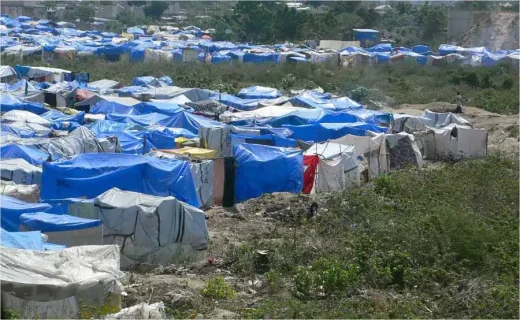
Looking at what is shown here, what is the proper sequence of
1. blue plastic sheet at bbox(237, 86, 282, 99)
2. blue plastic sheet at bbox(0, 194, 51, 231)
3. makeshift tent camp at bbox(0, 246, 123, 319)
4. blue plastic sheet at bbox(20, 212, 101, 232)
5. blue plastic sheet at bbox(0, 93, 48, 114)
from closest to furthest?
makeshift tent camp at bbox(0, 246, 123, 319), blue plastic sheet at bbox(20, 212, 101, 232), blue plastic sheet at bbox(0, 194, 51, 231), blue plastic sheet at bbox(0, 93, 48, 114), blue plastic sheet at bbox(237, 86, 282, 99)

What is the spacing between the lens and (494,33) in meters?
50.8

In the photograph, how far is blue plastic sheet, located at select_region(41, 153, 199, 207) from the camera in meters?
12.8

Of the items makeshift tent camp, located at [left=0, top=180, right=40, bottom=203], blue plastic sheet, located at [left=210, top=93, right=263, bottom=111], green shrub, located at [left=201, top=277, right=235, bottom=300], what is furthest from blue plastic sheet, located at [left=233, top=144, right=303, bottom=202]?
blue plastic sheet, located at [left=210, top=93, right=263, bottom=111]

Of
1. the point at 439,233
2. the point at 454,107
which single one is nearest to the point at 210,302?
the point at 439,233

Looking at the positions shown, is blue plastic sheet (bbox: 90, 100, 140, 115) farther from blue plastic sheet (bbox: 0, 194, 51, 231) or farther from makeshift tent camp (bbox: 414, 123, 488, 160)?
blue plastic sheet (bbox: 0, 194, 51, 231)

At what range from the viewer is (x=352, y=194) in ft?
43.7

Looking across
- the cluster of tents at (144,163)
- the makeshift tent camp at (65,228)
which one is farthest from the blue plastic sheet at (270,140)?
the makeshift tent camp at (65,228)

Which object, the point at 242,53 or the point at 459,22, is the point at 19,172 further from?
the point at 459,22

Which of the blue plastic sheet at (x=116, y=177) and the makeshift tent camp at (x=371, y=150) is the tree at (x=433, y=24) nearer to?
the makeshift tent camp at (x=371, y=150)

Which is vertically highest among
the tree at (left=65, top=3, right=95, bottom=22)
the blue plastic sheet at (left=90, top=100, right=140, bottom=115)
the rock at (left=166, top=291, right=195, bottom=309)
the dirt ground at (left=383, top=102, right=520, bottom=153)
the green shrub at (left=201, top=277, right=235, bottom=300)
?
the rock at (left=166, top=291, right=195, bottom=309)

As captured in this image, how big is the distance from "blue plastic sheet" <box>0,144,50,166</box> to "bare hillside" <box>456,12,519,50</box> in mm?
39442

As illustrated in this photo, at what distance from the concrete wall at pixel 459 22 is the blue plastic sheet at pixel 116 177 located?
42194 mm

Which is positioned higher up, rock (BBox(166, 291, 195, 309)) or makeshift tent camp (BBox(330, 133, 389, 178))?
rock (BBox(166, 291, 195, 309))

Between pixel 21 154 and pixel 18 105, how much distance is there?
679cm
